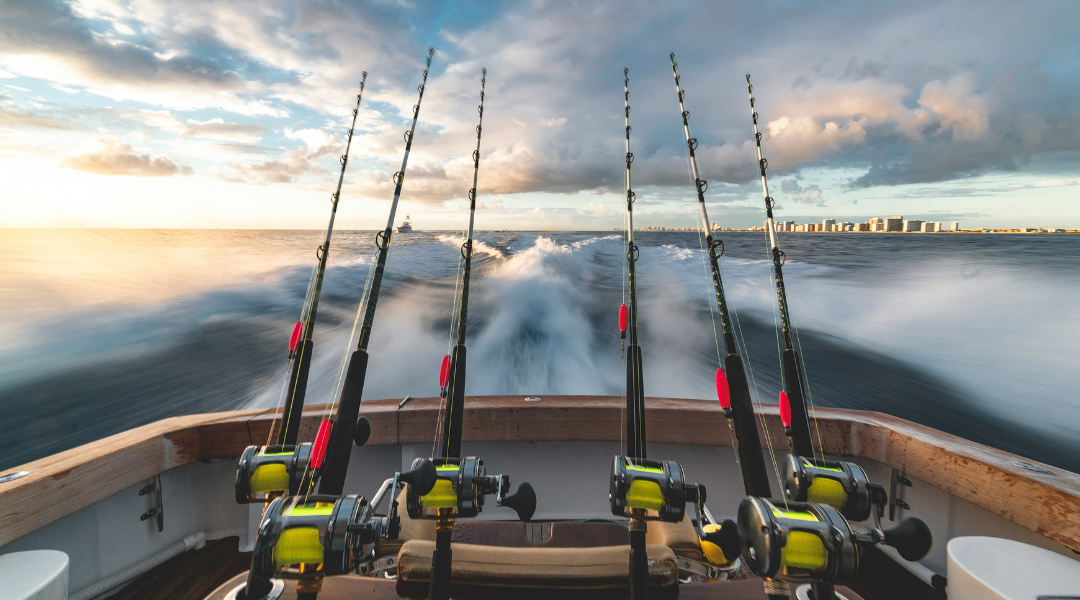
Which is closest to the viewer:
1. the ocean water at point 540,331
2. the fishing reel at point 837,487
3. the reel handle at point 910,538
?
the reel handle at point 910,538

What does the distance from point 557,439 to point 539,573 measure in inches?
36.3

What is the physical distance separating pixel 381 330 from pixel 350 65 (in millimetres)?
3661

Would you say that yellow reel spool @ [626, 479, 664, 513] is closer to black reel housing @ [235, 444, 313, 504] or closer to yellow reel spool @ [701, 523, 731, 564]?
yellow reel spool @ [701, 523, 731, 564]

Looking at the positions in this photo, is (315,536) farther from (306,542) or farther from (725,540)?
(725,540)

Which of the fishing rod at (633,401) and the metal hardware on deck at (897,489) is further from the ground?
the fishing rod at (633,401)

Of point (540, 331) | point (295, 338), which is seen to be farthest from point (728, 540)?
point (540, 331)

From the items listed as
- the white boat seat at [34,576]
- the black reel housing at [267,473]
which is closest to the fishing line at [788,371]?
the black reel housing at [267,473]

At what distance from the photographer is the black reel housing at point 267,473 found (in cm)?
113

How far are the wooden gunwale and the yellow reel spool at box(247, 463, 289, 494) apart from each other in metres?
0.52

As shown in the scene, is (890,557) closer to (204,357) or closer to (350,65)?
(350,65)

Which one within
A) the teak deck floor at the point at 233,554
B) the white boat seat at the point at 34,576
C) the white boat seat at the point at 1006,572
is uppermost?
the white boat seat at the point at 34,576

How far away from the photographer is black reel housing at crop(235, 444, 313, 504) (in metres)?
1.13

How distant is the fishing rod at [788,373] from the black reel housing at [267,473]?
4.21 ft

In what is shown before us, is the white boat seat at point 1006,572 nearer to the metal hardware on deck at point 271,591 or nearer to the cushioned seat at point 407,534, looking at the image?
the cushioned seat at point 407,534
